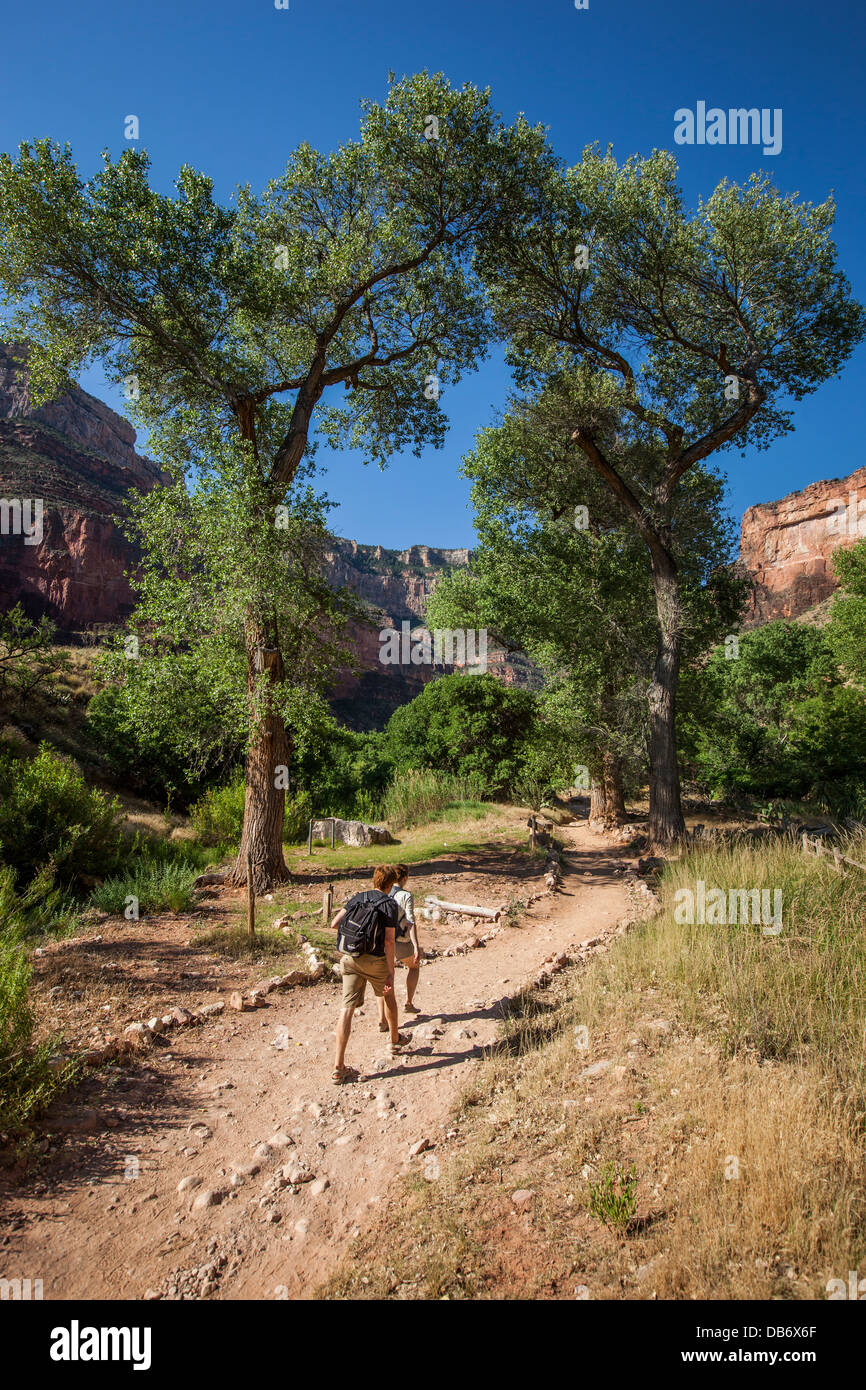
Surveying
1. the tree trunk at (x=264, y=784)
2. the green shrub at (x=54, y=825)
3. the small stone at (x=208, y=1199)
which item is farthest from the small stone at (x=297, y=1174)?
the tree trunk at (x=264, y=784)

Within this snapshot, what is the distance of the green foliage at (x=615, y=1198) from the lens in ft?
10.4

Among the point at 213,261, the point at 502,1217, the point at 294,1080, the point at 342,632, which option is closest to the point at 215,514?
the point at 342,632

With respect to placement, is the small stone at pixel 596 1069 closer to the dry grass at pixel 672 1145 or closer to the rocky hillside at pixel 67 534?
the dry grass at pixel 672 1145

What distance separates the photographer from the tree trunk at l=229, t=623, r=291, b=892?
11.2 metres

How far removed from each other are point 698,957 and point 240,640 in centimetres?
852

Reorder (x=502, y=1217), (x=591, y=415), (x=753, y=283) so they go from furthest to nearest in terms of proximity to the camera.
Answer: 1. (x=591, y=415)
2. (x=753, y=283)
3. (x=502, y=1217)

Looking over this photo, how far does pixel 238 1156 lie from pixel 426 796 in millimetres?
16321

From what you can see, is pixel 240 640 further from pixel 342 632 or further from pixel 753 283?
pixel 753 283

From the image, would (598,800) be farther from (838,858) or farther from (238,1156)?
(238,1156)

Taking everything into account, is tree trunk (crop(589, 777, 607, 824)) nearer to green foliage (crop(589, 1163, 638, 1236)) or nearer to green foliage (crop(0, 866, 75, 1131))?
green foliage (crop(589, 1163, 638, 1236))

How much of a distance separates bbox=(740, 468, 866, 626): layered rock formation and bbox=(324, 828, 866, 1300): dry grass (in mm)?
94870

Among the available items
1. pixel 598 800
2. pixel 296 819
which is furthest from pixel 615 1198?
pixel 598 800
